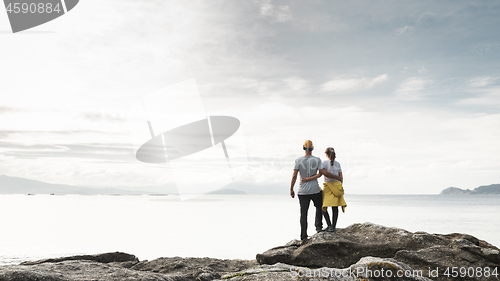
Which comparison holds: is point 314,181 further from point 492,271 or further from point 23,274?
point 23,274

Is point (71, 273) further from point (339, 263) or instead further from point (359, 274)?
point (339, 263)

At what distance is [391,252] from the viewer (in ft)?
26.7

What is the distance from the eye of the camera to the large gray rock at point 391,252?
7.40m

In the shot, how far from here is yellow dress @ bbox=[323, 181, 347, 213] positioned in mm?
8711

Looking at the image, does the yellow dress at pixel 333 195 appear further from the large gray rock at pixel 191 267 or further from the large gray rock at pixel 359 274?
the large gray rock at pixel 359 274

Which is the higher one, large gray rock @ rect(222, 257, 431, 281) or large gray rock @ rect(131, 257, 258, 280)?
large gray rock @ rect(222, 257, 431, 281)

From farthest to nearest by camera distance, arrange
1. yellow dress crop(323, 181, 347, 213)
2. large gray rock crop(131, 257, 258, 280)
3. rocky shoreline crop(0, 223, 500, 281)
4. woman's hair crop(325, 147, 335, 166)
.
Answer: woman's hair crop(325, 147, 335, 166)
yellow dress crop(323, 181, 347, 213)
large gray rock crop(131, 257, 258, 280)
rocky shoreline crop(0, 223, 500, 281)

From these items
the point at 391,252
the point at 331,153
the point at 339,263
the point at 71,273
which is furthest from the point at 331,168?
the point at 71,273

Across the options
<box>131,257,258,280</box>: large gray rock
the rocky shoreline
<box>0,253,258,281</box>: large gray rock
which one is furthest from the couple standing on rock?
<box>0,253,258,281</box>: large gray rock

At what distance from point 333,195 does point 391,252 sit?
2008mm

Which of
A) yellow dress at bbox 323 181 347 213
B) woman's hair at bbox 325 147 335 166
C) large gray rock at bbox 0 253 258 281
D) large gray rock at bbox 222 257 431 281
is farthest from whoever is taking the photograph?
woman's hair at bbox 325 147 335 166

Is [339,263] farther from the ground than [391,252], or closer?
closer

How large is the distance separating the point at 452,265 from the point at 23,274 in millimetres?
8471

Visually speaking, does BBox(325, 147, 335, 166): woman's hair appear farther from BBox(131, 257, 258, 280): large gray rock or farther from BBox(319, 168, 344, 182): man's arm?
BBox(131, 257, 258, 280): large gray rock
